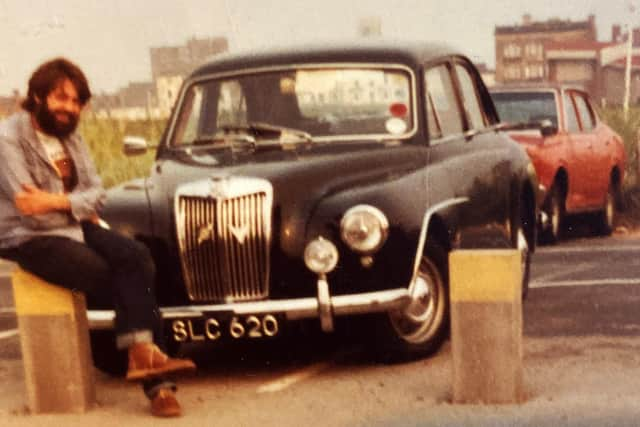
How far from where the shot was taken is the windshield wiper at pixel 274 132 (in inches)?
369

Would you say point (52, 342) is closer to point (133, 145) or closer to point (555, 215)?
point (133, 145)

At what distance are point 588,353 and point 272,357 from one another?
6.07 feet

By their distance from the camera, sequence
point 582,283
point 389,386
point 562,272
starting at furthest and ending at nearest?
point 562,272
point 582,283
point 389,386

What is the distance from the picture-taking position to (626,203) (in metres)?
19.7

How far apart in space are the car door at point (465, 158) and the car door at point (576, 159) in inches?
220

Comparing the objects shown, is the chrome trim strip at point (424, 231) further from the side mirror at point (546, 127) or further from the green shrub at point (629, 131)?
the green shrub at point (629, 131)

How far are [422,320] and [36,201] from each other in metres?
2.54

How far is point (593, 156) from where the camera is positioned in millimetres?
17125

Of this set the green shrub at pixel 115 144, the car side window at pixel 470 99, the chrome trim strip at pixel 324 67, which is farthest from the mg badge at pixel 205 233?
the green shrub at pixel 115 144

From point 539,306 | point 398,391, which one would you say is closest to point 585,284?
point 539,306

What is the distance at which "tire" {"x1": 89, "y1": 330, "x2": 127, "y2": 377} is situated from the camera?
873 centimetres

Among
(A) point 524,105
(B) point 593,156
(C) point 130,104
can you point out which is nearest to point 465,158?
(A) point 524,105

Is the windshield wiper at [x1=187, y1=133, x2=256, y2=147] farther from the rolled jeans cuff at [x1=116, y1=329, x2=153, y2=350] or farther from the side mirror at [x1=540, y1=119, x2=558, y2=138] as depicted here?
the side mirror at [x1=540, y1=119, x2=558, y2=138]

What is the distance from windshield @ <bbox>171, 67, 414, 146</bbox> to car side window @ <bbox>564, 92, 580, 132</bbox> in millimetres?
7334
